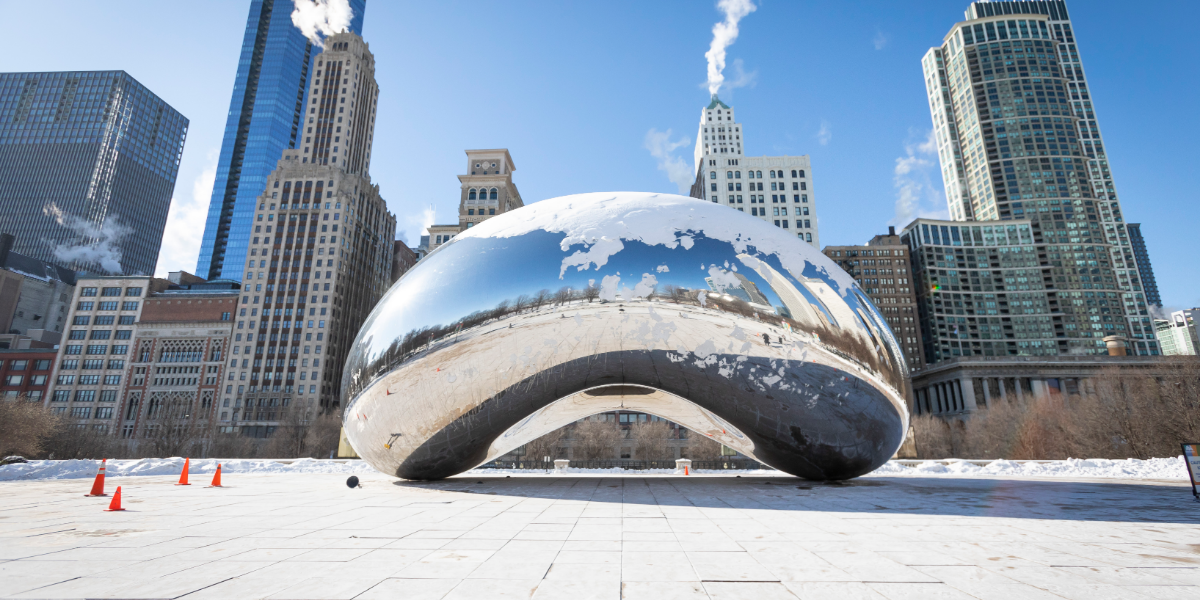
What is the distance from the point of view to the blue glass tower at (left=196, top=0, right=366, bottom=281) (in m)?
160

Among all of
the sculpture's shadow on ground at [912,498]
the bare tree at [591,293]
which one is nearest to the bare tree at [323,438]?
the sculpture's shadow on ground at [912,498]

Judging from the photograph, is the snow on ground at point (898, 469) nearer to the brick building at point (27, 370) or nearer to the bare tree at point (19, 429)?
the bare tree at point (19, 429)

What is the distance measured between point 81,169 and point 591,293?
210 m

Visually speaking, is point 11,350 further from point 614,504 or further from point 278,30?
point 614,504

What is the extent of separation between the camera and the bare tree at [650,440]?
70.9 meters

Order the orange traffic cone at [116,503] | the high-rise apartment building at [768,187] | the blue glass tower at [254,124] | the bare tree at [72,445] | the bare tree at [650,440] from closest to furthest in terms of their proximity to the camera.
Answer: the orange traffic cone at [116,503], the bare tree at [72,445], the bare tree at [650,440], the high-rise apartment building at [768,187], the blue glass tower at [254,124]

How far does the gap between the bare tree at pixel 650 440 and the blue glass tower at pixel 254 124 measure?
441 ft

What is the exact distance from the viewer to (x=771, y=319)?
9.52m

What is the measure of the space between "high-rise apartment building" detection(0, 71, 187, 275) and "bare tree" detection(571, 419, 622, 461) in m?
157

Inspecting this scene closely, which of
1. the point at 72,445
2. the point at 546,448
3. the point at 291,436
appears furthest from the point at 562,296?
the point at 291,436

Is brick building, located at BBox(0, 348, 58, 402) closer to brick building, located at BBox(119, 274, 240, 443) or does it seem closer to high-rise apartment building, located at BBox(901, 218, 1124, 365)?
brick building, located at BBox(119, 274, 240, 443)

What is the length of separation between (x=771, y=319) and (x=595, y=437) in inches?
2441

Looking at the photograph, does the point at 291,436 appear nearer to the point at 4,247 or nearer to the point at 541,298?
the point at 541,298

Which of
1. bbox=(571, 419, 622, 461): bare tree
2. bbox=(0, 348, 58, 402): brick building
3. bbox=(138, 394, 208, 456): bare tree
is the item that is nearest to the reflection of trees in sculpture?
bbox=(571, 419, 622, 461): bare tree
